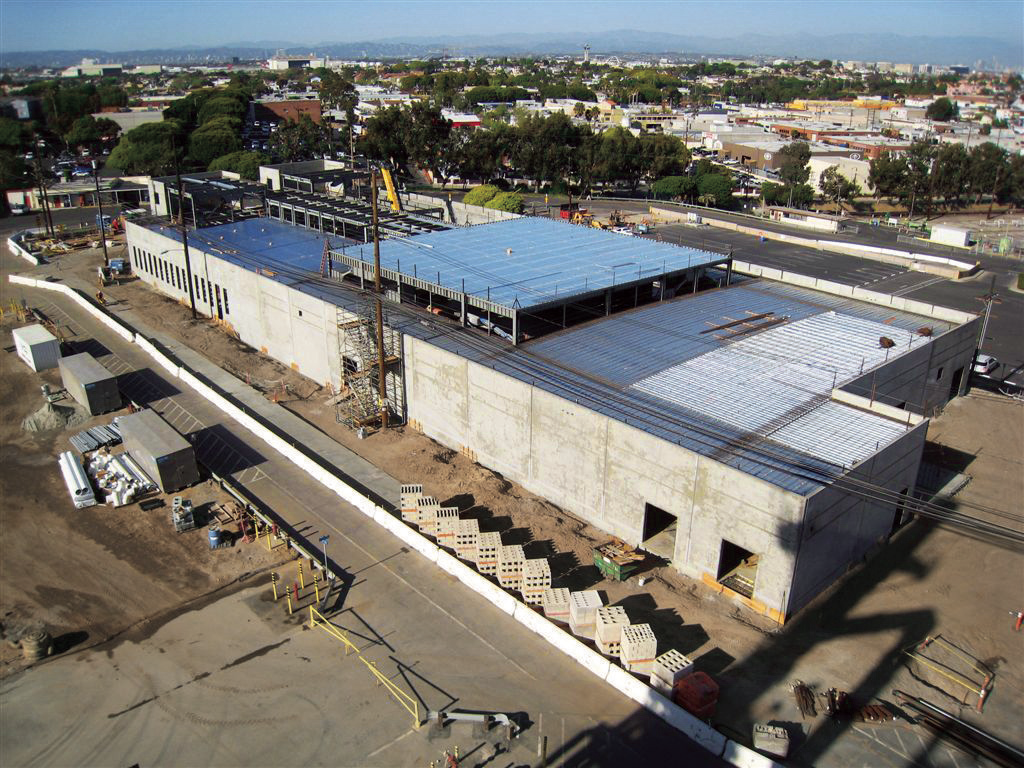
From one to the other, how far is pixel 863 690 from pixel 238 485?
2151 centimetres

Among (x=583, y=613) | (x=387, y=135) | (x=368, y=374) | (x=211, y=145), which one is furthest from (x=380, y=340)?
(x=211, y=145)

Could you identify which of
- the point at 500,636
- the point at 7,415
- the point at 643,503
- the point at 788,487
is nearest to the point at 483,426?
the point at 643,503

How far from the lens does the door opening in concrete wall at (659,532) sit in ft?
78.3

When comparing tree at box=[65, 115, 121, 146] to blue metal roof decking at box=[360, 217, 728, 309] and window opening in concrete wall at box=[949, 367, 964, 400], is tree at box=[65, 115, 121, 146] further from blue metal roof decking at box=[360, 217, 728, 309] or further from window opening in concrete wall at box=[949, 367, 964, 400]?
window opening in concrete wall at box=[949, 367, 964, 400]

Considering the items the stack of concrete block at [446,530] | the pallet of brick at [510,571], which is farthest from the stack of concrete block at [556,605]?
the stack of concrete block at [446,530]

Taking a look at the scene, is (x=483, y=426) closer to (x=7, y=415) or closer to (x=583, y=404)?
(x=583, y=404)

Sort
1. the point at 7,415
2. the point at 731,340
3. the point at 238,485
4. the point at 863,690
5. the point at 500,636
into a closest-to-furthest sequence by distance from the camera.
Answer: the point at 863,690 < the point at 500,636 < the point at 238,485 < the point at 731,340 < the point at 7,415

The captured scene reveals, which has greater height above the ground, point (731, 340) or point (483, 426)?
point (731, 340)

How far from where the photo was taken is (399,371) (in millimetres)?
32438

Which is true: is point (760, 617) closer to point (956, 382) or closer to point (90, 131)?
point (956, 382)

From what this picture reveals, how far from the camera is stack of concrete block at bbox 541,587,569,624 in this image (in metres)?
20.5

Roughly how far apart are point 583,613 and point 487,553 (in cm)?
402

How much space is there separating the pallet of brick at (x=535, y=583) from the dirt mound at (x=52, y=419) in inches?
927

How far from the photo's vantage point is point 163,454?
2738 centimetres
